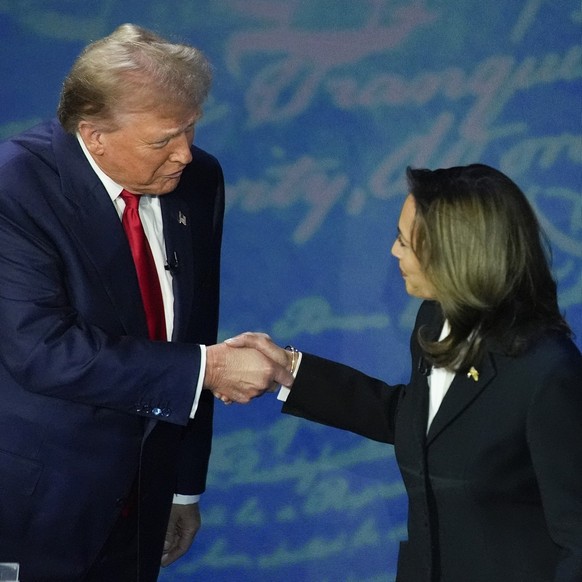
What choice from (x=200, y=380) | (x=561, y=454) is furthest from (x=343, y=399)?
(x=561, y=454)

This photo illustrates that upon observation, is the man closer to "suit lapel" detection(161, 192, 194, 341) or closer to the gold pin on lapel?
"suit lapel" detection(161, 192, 194, 341)

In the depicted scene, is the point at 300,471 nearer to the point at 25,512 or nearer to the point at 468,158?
the point at 468,158

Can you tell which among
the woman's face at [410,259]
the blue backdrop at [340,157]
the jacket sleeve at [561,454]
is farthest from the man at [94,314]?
the blue backdrop at [340,157]

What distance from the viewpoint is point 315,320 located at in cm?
399

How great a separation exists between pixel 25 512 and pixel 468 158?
2027mm

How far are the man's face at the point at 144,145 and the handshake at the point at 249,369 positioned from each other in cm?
42

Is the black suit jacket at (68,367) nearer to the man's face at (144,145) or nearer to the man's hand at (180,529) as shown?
the man's face at (144,145)

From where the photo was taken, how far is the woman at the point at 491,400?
2.11 m

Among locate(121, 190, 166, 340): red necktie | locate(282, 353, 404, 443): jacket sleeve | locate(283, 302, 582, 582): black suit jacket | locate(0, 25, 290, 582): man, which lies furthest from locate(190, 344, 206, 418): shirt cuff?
locate(283, 302, 582, 582): black suit jacket

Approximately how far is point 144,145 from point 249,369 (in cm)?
58

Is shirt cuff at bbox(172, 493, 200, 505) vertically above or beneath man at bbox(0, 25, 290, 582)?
beneath

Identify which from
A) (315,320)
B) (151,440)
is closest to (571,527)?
(151,440)

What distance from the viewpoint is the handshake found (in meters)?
2.77

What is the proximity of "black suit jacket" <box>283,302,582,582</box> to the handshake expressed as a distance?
0.46 m
